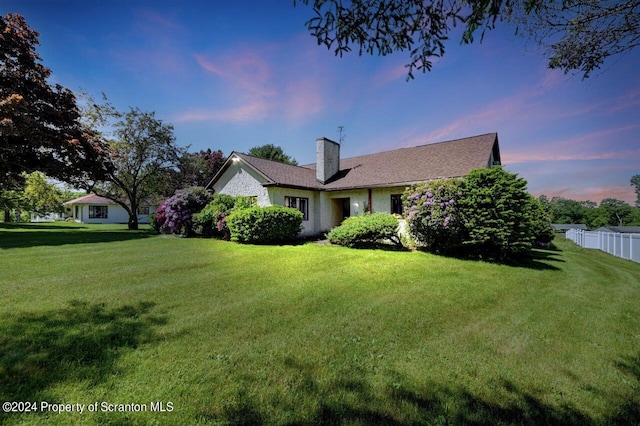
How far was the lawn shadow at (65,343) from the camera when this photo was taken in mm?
2664

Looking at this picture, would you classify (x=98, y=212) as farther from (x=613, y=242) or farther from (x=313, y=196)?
(x=613, y=242)

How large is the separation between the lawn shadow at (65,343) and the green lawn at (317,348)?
2cm

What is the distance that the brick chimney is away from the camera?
18.0m

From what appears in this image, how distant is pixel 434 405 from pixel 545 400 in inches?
48.8

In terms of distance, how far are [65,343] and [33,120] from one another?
19.1 metres

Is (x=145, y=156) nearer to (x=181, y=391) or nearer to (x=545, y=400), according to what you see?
(x=181, y=391)

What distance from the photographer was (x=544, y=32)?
3982mm

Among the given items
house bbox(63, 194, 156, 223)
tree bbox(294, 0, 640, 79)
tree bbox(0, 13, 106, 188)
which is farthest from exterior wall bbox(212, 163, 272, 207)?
house bbox(63, 194, 156, 223)

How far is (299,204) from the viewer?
16.7 m

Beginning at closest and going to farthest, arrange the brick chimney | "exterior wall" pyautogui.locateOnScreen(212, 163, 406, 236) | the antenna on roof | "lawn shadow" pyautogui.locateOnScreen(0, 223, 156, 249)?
"lawn shadow" pyautogui.locateOnScreen(0, 223, 156, 249) < "exterior wall" pyautogui.locateOnScreen(212, 163, 406, 236) < the brick chimney < the antenna on roof

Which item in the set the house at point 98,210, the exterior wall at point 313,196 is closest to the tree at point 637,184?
the exterior wall at point 313,196

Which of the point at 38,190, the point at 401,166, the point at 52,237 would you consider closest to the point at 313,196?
the point at 401,166

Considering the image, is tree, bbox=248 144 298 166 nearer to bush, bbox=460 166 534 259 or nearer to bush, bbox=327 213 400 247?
bush, bbox=327 213 400 247

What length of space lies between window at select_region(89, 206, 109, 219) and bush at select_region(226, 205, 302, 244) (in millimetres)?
38911
